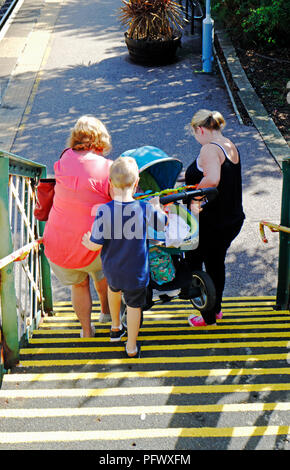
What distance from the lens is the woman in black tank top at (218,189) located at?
3785 millimetres

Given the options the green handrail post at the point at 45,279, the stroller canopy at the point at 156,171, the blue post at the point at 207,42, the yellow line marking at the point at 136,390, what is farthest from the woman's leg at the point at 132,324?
the blue post at the point at 207,42

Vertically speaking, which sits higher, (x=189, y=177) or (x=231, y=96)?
(x=189, y=177)

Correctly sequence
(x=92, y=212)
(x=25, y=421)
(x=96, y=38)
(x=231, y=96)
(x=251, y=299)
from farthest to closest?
1. (x=96, y=38)
2. (x=231, y=96)
3. (x=251, y=299)
4. (x=92, y=212)
5. (x=25, y=421)

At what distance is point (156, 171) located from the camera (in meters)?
4.16

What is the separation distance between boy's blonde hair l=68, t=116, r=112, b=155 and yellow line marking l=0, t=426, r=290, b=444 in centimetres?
179

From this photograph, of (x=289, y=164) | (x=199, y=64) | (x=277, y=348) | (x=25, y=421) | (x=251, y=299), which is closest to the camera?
(x=25, y=421)

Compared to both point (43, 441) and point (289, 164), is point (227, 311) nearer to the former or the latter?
point (289, 164)

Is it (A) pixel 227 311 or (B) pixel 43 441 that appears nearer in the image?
(B) pixel 43 441

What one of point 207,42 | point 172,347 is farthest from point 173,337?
point 207,42

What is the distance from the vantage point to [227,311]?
5.00 meters

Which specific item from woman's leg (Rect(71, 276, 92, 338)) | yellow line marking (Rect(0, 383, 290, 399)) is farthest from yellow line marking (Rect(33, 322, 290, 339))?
yellow line marking (Rect(0, 383, 290, 399))

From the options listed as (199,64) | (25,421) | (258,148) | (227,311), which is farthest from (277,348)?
(199,64)

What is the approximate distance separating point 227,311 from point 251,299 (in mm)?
552

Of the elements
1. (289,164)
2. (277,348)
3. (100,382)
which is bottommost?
(277,348)
